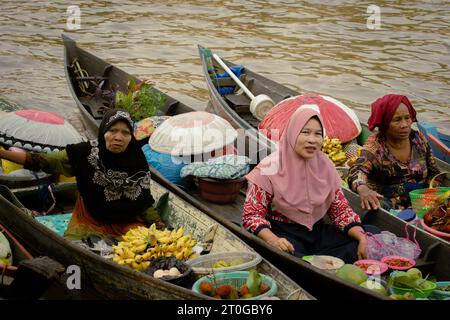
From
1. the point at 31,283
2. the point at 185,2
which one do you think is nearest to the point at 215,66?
the point at 31,283

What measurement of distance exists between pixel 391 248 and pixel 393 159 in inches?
33.5

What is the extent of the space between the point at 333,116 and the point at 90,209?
2601 millimetres

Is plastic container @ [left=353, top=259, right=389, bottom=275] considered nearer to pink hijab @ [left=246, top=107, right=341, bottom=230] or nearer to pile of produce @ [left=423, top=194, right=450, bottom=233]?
pink hijab @ [left=246, top=107, right=341, bottom=230]

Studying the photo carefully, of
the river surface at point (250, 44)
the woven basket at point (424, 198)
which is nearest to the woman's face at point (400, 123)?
the woven basket at point (424, 198)

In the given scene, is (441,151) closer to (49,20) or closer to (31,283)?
(31,283)

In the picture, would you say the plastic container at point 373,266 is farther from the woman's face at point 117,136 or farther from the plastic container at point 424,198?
the woman's face at point 117,136

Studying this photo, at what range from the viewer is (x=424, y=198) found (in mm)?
4703

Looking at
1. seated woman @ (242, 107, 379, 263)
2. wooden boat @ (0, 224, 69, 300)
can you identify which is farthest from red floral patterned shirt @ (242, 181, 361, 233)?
wooden boat @ (0, 224, 69, 300)

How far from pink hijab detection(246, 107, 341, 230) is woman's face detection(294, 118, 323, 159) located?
2.6 inches

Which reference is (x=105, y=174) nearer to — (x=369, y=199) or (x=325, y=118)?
(x=369, y=199)

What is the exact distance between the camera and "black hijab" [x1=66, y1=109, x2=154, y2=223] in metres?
4.27

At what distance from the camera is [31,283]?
152 inches

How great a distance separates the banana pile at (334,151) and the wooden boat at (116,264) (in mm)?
1450

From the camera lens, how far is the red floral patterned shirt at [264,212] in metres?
4.18
